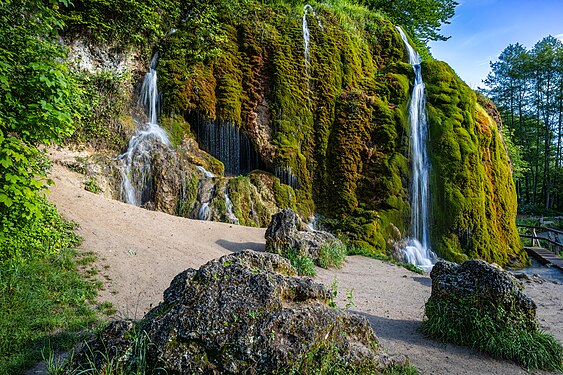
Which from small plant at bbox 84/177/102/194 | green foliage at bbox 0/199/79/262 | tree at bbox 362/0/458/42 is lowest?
green foliage at bbox 0/199/79/262

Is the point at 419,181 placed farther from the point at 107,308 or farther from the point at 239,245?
the point at 107,308

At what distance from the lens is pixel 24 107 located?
187 inches

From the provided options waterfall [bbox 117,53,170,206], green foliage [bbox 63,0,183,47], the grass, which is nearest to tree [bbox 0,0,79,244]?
the grass

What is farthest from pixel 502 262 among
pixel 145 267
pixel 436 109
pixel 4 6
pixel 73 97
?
pixel 4 6

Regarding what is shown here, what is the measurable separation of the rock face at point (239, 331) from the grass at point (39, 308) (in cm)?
116

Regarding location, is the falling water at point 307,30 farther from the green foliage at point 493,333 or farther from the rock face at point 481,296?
the green foliage at point 493,333

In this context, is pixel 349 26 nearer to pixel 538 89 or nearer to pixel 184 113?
pixel 184 113

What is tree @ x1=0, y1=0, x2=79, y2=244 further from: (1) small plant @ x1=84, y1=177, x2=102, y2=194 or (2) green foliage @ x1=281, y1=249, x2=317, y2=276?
(2) green foliage @ x1=281, y1=249, x2=317, y2=276

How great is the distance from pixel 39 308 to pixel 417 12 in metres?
27.3

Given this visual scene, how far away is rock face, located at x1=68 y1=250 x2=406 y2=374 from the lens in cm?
267

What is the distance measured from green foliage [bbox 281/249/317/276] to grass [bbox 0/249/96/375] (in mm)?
4323

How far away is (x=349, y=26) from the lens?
1753 cm

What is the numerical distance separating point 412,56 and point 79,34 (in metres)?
16.2

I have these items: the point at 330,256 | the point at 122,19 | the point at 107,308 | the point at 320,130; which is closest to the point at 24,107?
the point at 107,308
